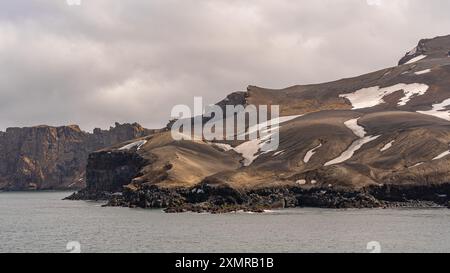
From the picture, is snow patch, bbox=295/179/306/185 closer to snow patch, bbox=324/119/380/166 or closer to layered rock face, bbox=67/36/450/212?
layered rock face, bbox=67/36/450/212

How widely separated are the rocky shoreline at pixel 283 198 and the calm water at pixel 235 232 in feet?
50.8

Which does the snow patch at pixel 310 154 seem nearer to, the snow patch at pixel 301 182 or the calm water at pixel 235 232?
the snow patch at pixel 301 182

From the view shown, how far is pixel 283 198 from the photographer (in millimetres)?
147250

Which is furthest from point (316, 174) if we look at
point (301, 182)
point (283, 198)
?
point (283, 198)

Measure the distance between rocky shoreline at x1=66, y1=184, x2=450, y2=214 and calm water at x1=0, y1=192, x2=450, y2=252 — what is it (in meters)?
15.5

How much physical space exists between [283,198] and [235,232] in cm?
6008

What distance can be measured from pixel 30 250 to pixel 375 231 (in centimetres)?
4186

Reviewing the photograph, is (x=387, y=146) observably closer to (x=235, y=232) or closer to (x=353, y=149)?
(x=353, y=149)

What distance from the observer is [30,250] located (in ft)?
233

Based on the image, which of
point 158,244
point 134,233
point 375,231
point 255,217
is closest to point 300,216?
point 255,217

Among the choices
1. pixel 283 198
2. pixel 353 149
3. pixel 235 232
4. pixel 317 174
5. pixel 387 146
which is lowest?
pixel 235 232

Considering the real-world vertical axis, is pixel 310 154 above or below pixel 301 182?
above
